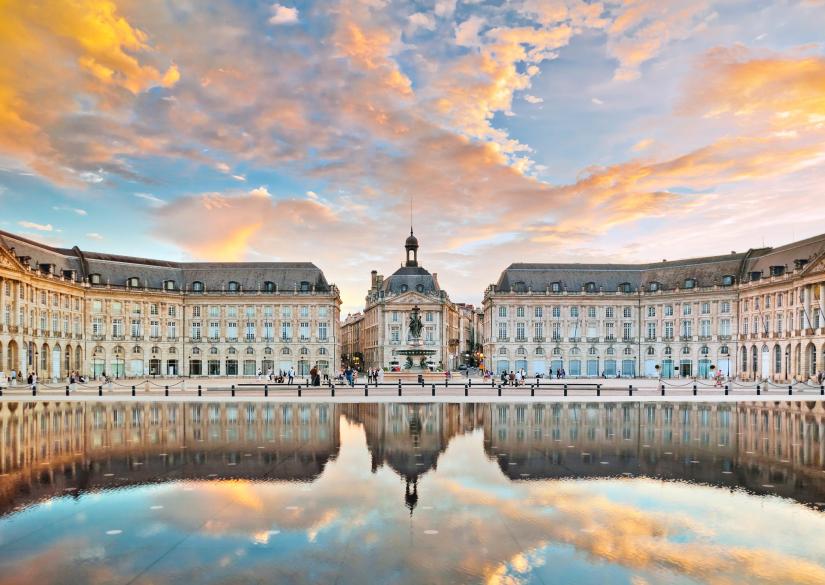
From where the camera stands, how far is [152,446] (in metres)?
21.4

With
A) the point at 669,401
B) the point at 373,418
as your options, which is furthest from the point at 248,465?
the point at 669,401

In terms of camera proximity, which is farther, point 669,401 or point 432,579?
point 669,401

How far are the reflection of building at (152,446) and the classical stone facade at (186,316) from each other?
61.0 meters

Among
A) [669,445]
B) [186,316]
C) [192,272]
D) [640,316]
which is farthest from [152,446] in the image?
[640,316]

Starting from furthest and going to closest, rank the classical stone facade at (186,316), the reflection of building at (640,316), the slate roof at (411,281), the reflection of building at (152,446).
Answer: the slate roof at (411,281)
the classical stone facade at (186,316)
the reflection of building at (640,316)
the reflection of building at (152,446)

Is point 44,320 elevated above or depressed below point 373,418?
above

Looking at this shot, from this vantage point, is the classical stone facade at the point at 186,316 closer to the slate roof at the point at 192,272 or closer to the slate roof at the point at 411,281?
the slate roof at the point at 192,272

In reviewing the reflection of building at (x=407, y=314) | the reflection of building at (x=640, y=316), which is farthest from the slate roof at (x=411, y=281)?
the reflection of building at (x=640, y=316)

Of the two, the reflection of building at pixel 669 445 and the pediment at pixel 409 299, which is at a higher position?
the pediment at pixel 409 299

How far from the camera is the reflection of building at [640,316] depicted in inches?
3532

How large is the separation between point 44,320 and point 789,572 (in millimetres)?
86937

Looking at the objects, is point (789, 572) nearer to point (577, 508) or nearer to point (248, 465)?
point (577, 508)

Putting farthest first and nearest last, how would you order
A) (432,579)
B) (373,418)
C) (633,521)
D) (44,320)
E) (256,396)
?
(44,320), (256,396), (373,418), (633,521), (432,579)

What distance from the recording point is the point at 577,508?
44.0 ft
